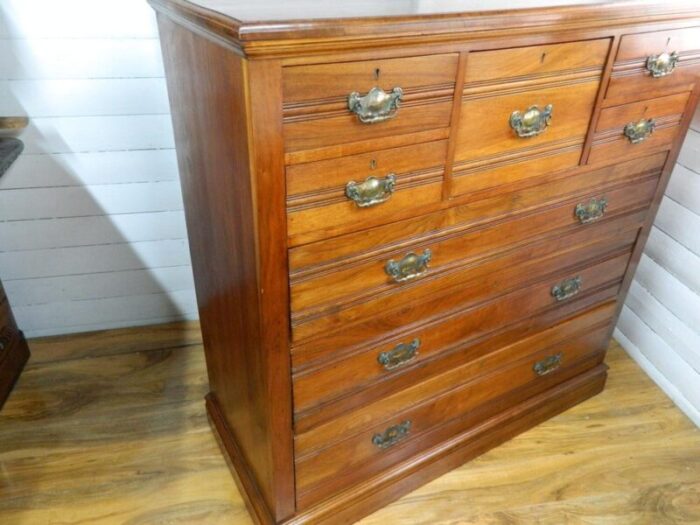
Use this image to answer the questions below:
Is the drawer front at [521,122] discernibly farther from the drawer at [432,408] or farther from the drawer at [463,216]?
the drawer at [432,408]

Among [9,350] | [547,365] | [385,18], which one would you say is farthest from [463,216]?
[9,350]

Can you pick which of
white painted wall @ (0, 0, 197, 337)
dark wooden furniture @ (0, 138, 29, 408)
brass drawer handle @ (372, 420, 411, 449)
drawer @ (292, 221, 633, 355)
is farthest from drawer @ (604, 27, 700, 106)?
dark wooden furniture @ (0, 138, 29, 408)

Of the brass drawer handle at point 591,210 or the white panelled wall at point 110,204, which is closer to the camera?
A: the brass drawer handle at point 591,210

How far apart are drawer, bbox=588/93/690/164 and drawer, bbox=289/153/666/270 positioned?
0.03 meters

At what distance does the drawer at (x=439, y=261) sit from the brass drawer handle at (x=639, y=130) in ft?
0.43

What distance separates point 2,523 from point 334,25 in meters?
1.35

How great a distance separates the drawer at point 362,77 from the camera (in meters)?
0.79

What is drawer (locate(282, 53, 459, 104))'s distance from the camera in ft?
2.60

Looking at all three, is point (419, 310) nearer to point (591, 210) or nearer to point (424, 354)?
point (424, 354)

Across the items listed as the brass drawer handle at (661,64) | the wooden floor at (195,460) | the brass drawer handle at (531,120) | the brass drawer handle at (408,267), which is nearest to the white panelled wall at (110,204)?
the wooden floor at (195,460)

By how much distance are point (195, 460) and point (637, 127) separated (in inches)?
51.8

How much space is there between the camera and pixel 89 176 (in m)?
1.63

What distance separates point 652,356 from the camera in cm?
183

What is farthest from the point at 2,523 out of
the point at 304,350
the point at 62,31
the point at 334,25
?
the point at 334,25
